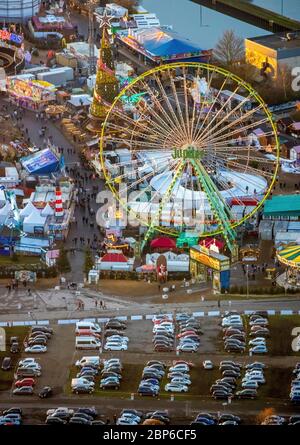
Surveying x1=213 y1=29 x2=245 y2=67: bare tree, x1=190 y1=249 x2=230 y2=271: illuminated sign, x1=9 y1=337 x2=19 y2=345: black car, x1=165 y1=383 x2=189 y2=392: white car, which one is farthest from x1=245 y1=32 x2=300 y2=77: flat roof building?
x1=165 y1=383 x2=189 y2=392: white car

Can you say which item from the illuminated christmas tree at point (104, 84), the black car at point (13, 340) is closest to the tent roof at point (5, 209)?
the illuminated christmas tree at point (104, 84)

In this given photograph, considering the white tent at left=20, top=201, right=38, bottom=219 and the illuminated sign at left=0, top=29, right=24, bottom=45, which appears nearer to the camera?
the white tent at left=20, top=201, right=38, bottom=219

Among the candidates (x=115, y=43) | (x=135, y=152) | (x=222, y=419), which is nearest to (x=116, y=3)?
(x=115, y=43)

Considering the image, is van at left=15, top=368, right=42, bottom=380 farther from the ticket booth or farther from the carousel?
the carousel

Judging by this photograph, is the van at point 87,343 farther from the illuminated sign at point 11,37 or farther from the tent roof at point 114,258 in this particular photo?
the illuminated sign at point 11,37

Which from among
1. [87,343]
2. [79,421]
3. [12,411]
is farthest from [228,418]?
[87,343]
